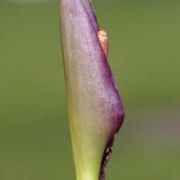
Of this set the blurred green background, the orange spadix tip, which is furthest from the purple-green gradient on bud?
the blurred green background

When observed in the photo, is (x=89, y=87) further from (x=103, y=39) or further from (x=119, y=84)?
(x=119, y=84)

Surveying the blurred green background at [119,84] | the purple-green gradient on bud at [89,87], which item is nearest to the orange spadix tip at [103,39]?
the purple-green gradient on bud at [89,87]

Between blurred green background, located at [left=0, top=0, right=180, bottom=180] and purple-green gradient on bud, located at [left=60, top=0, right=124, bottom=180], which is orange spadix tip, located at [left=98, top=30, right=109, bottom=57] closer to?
purple-green gradient on bud, located at [left=60, top=0, right=124, bottom=180]

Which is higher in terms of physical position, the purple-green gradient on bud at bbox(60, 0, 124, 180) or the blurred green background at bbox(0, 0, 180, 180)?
the purple-green gradient on bud at bbox(60, 0, 124, 180)

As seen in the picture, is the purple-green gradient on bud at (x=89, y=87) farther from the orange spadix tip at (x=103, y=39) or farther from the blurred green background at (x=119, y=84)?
the blurred green background at (x=119, y=84)

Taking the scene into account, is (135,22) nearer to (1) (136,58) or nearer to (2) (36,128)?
(1) (136,58)

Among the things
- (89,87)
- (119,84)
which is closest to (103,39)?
(89,87)
